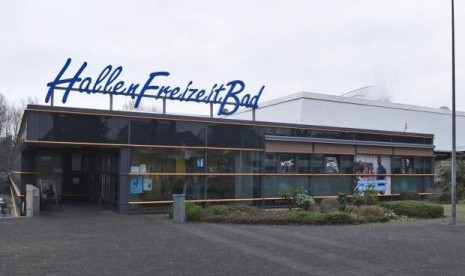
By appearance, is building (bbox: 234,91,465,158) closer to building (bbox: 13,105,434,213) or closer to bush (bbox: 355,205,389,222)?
building (bbox: 13,105,434,213)

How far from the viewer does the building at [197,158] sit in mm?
22406

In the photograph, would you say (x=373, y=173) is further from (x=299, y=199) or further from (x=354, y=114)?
(x=354, y=114)

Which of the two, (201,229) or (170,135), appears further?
(170,135)

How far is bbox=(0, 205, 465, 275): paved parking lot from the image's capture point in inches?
418

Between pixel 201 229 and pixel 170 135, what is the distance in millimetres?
7528

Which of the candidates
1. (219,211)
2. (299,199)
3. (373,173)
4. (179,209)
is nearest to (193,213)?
(179,209)

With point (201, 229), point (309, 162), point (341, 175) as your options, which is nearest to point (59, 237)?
point (201, 229)

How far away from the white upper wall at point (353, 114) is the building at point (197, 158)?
14379mm

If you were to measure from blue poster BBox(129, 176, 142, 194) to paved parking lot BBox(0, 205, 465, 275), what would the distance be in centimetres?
318

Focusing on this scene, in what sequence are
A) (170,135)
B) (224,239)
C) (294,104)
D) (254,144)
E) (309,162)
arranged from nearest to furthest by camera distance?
(224,239)
(170,135)
(254,144)
(309,162)
(294,104)

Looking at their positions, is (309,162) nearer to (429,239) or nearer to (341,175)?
(341,175)

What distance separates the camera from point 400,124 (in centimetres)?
5422

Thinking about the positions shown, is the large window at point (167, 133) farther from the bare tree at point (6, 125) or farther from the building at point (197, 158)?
the bare tree at point (6, 125)

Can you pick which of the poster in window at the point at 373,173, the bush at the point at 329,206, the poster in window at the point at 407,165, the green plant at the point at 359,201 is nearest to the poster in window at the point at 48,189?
the bush at the point at 329,206
